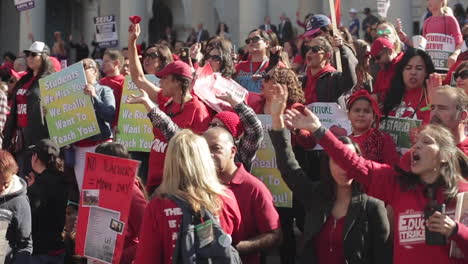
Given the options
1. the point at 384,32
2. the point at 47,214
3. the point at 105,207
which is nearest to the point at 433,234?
the point at 105,207

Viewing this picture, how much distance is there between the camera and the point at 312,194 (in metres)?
5.96

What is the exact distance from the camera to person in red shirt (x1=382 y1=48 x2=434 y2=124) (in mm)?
7340

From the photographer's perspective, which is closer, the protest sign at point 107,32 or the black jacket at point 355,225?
the black jacket at point 355,225

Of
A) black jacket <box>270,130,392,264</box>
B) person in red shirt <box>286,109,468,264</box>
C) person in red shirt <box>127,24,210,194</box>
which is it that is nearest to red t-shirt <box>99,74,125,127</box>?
person in red shirt <box>127,24,210,194</box>

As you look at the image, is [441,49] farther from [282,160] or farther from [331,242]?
[331,242]

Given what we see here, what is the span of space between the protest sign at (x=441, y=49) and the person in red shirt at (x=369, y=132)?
3370 mm

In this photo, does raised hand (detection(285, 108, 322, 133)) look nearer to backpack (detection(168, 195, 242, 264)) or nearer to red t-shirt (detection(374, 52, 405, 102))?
backpack (detection(168, 195, 242, 264))

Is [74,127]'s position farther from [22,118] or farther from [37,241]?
[37,241]

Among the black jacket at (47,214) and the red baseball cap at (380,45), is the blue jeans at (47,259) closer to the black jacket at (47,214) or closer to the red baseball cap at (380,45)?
the black jacket at (47,214)

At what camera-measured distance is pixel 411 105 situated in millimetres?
7355

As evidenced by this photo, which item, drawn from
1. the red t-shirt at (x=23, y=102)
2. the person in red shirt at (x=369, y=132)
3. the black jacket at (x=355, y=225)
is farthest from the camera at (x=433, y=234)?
the red t-shirt at (x=23, y=102)

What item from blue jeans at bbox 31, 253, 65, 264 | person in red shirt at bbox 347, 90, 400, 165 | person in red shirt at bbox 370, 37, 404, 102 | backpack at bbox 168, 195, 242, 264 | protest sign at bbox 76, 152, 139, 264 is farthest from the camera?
person in red shirt at bbox 370, 37, 404, 102

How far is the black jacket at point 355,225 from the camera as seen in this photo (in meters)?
5.69

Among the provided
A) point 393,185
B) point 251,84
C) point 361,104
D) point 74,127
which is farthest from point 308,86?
point 393,185
